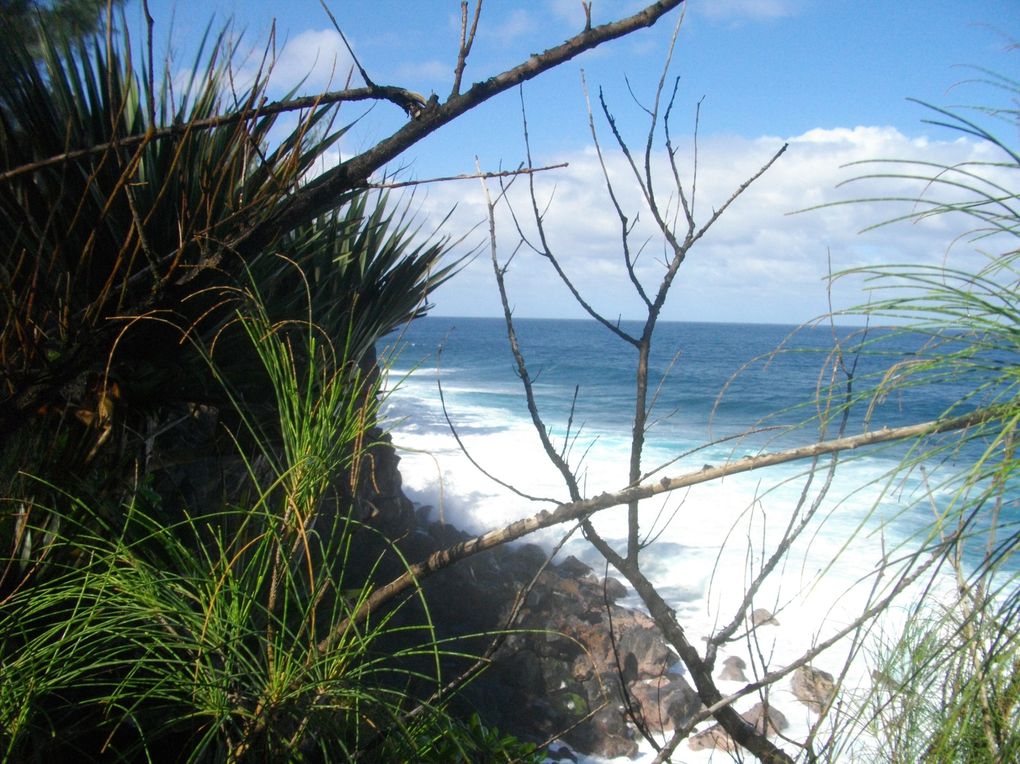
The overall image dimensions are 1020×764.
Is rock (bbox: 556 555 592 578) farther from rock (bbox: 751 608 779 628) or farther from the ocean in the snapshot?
rock (bbox: 751 608 779 628)

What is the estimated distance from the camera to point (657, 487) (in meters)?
1.40

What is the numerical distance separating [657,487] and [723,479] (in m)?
2.04

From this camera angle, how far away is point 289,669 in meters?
1.28

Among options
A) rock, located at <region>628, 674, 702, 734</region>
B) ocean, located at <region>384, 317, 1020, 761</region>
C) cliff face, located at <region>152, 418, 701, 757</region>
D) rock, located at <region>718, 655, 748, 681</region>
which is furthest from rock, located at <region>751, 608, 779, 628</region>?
rock, located at <region>628, 674, 702, 734</region>

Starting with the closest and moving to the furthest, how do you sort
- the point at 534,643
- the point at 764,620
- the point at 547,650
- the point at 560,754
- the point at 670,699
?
the point at 764,620, the point at 560,754, the point at 670,699, the point at 547,650, the point at 534,643

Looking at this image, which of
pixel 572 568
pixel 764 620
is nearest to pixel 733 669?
pixel 572 568

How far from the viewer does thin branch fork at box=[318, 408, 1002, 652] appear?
1070 mm

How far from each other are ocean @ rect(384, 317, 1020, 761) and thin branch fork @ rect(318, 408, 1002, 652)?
1.9 inches

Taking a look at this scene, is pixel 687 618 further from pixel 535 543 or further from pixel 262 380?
pixel 262 380

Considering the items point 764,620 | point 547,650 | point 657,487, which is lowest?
point 547,650

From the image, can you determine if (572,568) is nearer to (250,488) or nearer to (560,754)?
(560,754)

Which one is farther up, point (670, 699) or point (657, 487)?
point (657, 487)

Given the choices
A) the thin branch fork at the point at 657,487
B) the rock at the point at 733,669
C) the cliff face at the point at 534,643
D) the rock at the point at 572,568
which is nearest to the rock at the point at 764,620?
the thin branch fork at the point at 657,487

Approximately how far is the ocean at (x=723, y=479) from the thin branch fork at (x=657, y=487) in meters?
0.05
